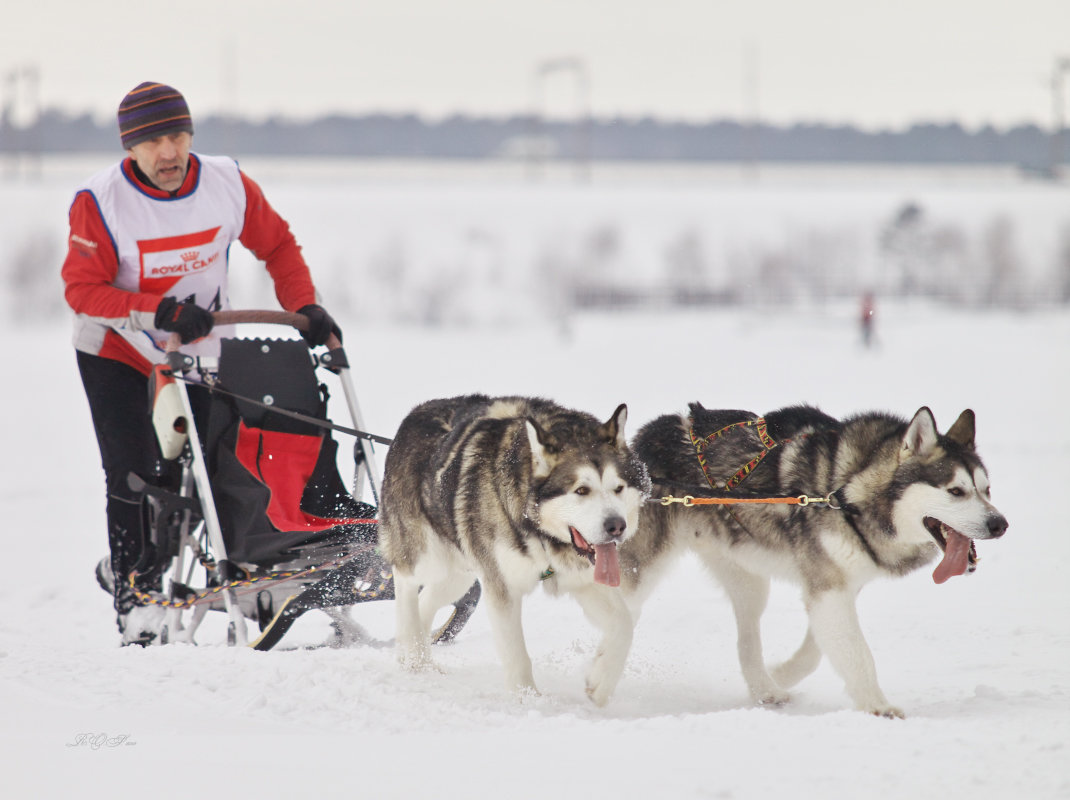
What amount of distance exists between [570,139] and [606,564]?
185 ft

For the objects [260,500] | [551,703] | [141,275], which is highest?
[141,275]

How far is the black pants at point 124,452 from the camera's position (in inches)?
157

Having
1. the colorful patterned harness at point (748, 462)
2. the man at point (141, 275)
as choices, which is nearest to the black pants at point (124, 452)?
the man at point (141, 275)

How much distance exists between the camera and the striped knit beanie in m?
3.78

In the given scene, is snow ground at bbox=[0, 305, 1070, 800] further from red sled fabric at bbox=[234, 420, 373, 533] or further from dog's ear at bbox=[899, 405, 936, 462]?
dog's ear at bbox=[899, 405, 936, 462]

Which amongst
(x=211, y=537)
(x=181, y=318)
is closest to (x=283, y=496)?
(x=211, y=537)

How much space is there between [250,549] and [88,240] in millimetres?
1208

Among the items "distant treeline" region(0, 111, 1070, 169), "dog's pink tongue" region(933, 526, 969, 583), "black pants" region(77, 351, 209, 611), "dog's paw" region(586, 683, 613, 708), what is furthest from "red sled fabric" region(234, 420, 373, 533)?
"distant treeline" region(0, 111, 1070, 169)

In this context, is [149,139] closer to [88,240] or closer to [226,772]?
[88,240]

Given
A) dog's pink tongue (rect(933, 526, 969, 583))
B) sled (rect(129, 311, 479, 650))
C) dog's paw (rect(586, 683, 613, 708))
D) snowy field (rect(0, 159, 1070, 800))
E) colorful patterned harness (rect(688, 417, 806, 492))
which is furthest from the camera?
sled (rect(129, 311, 479, 650))

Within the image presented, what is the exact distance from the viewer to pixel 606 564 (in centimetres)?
311

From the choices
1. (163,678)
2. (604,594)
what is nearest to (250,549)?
(163,678)

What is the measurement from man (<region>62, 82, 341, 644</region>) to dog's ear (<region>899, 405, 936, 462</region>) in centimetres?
217

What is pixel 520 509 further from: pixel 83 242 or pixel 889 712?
pixel 83 242
